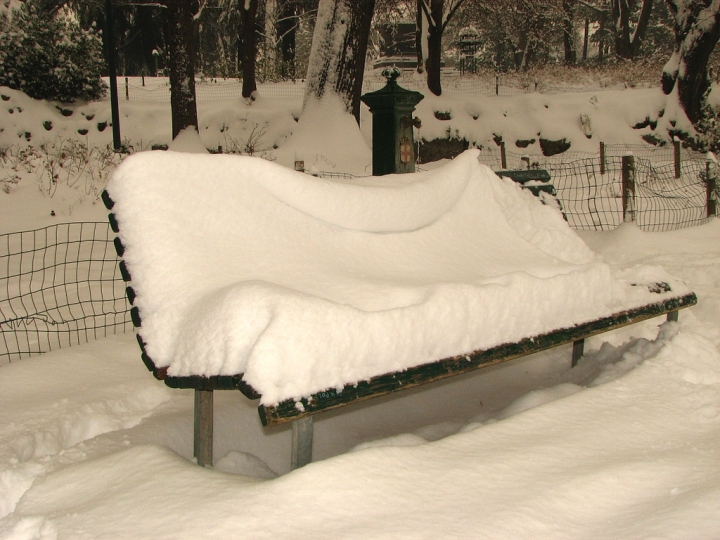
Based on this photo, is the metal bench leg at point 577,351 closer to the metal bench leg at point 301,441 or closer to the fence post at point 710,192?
the metal bench leg at point 301,441

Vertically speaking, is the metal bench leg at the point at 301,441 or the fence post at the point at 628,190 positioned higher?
the fence post at the point at 628,190

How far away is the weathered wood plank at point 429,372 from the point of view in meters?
1.96

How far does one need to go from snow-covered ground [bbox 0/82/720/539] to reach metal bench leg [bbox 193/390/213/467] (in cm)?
9

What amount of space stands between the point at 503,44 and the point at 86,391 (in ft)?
131

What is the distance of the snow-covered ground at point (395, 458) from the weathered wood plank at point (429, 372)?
0.19m

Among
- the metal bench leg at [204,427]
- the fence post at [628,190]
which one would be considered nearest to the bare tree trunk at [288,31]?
the fence post at [628,190]

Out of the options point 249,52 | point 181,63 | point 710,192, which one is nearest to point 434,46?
point 249,52

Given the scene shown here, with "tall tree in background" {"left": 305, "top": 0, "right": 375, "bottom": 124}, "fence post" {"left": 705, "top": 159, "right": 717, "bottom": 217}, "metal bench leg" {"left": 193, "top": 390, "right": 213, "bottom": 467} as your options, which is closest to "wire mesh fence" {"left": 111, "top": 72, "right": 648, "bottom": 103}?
"tall tree in background" {"left": 305, "top": 0, "right": 375, "bottom": 124}

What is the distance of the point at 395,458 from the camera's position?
2166 millimetres

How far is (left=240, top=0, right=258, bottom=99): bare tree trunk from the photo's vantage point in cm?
1727

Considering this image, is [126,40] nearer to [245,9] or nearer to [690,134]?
[245,9]

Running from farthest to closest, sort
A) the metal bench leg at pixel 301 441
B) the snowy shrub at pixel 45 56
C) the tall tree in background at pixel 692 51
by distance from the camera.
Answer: the tall tree in background at pixel 692 51, the snowy shrub at pixel 45 56, the metal bench leg at pixel 301 441

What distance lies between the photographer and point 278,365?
6.45 ft

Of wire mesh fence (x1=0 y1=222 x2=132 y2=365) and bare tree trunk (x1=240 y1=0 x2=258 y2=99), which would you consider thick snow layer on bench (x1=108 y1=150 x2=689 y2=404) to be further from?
bare tree trunk (x1=240 y1=0 x2=258 y2=99)
